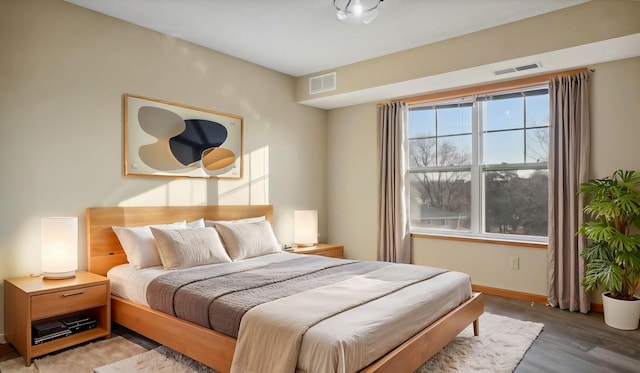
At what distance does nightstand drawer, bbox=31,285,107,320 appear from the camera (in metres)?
2.65

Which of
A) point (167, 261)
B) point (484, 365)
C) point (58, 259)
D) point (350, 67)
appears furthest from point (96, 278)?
point (350, 67)

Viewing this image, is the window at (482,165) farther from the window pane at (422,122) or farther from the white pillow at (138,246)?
the white pillow at (138,246)

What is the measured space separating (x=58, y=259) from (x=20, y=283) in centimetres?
27

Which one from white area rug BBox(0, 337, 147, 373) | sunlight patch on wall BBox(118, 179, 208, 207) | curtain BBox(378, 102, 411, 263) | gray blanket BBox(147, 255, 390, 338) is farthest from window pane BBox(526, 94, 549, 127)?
white area rug BBox(0, 337, 147, 373)

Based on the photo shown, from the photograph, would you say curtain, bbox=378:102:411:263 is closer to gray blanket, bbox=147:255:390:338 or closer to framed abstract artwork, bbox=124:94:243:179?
gray blanket, bbox=147:255:390:338

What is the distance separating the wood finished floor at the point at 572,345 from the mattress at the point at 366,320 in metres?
0.51

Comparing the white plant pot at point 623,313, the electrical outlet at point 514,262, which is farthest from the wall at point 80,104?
the white plant pot at point 623,313

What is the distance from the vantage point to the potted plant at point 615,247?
3246mm

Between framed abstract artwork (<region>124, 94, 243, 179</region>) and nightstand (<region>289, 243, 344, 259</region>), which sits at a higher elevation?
framed abstract artwork (<region>124, 94, 243, 179</region>)

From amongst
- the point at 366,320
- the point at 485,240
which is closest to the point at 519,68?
the point at 485,240

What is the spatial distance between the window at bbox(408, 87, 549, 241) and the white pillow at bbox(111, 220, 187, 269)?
10.5 feet

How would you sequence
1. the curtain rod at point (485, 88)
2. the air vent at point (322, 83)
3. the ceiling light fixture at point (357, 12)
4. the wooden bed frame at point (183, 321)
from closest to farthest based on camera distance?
the wooden bed frame at point (183, 321) < the ceiling light fixture at point (357, 12) < the curtain rod at point (485, 88) < the air vent at point (322, 83)

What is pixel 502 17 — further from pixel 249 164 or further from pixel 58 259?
pixel 58 259

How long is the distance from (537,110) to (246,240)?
11.1ft
